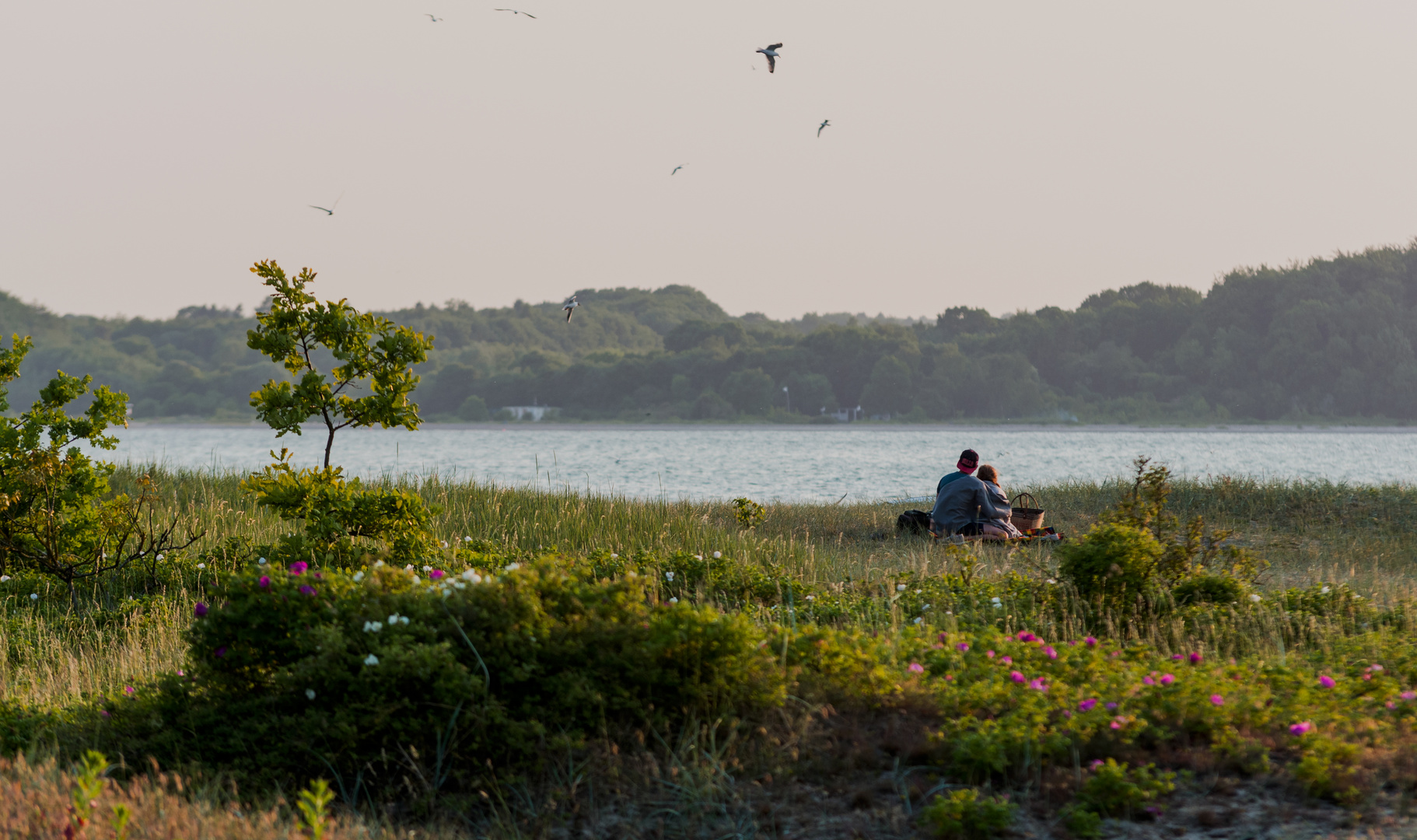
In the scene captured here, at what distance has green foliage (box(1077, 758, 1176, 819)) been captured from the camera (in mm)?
3838

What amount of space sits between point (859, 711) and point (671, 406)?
94.9 m

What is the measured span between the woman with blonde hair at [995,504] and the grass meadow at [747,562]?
258mm

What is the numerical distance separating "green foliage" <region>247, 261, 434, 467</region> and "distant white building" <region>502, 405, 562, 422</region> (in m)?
95.6

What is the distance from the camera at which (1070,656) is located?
505cm

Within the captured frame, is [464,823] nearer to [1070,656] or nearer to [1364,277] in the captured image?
[1070,656]

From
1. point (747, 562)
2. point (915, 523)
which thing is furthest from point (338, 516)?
point (915, 523)

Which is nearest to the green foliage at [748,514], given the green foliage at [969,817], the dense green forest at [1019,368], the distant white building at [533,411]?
the green foliage at [969,817]

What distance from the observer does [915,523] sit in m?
12.8

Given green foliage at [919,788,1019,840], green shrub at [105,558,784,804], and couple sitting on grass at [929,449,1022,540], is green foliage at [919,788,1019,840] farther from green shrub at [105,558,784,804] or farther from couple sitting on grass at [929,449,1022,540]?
couple sitting on grass at [929,449,1022,540]

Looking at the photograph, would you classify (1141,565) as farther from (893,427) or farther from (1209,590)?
(893,427)

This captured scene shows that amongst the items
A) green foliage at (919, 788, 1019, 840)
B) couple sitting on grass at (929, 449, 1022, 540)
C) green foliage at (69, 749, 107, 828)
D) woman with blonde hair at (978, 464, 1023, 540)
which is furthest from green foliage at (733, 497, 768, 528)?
green foliage at (69, 749, 107, 828)

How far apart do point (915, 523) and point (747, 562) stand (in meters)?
3.95

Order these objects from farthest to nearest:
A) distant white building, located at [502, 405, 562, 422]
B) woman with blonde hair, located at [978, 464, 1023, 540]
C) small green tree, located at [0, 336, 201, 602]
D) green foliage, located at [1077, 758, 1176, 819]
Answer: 1. distant white building, located at [502, 405, 562, 422]
2. woman with blonde hair, located at [978, 464, 1023, 540]
3. small green tree, located at [0, 336, 201, 602]
4. green foliage, located at [1077, 758, 1176, 819]

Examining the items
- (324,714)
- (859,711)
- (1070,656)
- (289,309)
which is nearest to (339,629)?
(324,714)
